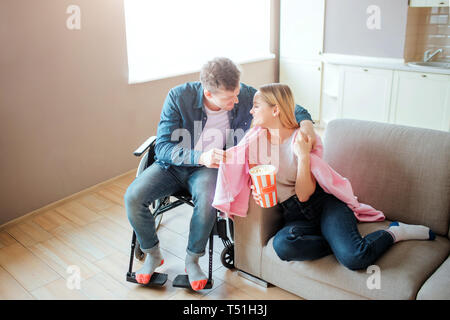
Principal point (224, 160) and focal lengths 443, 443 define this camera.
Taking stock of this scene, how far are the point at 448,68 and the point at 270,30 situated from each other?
183 cm

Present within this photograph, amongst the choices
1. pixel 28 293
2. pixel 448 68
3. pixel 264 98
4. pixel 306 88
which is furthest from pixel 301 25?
pixel 28 293

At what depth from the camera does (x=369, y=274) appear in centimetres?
176

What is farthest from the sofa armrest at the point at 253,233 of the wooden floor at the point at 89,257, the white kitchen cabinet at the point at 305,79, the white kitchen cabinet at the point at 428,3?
the white kitchen cabinet at the point at 305,79

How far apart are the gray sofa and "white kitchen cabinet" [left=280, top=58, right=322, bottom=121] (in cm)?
254

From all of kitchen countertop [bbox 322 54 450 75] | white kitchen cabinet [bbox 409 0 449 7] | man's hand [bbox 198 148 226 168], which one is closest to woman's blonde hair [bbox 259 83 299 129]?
man's hand [bbox 198 148 226 168]

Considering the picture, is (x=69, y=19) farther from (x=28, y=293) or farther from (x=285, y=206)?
(x=285, y=206)

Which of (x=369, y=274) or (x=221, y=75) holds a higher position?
(x=221, y=75)

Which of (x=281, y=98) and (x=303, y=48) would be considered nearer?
(x=281, y=98)

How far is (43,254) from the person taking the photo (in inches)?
99.6

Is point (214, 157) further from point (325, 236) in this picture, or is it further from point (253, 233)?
point (325, 236)

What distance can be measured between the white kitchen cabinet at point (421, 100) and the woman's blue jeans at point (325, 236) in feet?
7.75

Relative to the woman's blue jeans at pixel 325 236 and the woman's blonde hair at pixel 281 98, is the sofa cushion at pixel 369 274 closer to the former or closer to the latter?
the woman's blue jeans at pixel 325 236

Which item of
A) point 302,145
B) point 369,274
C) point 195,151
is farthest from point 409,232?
point 195,151

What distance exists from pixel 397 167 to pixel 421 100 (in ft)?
7.10
